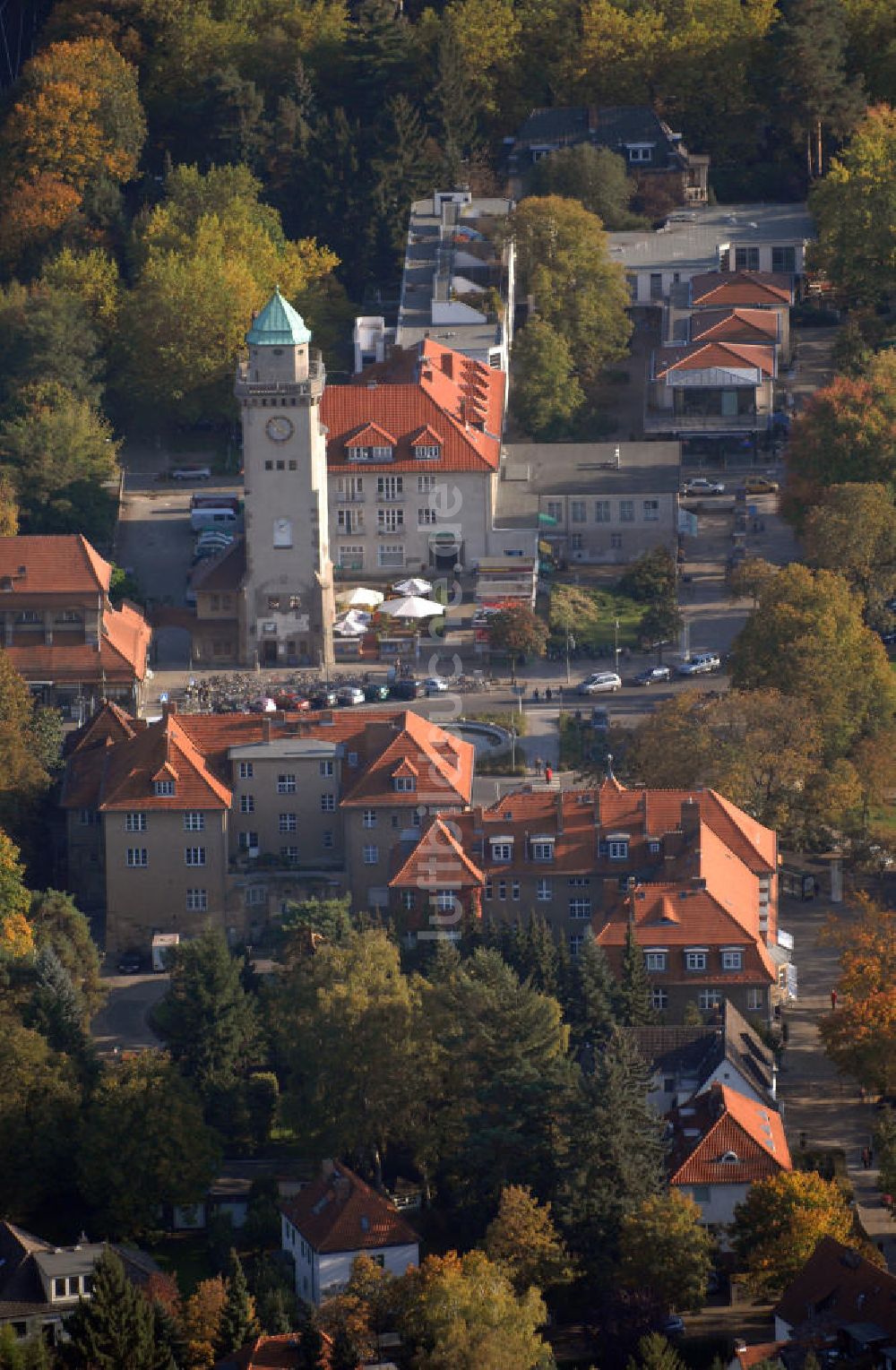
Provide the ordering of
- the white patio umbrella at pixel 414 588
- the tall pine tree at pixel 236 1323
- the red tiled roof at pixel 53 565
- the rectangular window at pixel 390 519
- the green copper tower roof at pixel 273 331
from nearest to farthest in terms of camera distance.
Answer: the tall pine tree at pixel 236 1323 < the red tiled roof at pixel 53 565 < the green copper tower roof at pixel 273 331 < the white patio umbrella at pixel 414 588 < the rectangular window at pixel 390 519

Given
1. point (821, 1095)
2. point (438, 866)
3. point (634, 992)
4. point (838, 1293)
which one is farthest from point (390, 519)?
point (838, 1293)

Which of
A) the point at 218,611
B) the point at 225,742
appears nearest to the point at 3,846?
the point at 225,742

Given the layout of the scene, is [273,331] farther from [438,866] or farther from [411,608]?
[438,866]

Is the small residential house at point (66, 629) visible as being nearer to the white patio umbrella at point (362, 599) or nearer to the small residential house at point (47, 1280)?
the white patio umbrella at point (362, 599)

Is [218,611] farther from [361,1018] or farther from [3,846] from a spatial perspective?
[361,1018]

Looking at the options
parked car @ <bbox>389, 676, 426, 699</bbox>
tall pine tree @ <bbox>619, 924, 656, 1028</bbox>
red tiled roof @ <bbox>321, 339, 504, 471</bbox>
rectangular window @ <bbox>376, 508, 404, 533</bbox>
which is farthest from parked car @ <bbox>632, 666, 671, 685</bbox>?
tall pine tree @ <bbox>619, 924, 656, 1028</bbox>

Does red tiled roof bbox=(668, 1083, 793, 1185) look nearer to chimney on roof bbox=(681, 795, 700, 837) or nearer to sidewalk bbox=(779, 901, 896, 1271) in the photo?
sidewalk bbox=(779, 901, 896, 1271)

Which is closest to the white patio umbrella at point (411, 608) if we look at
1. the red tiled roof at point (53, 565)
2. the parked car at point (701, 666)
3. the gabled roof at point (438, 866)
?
the parked car at point (701, 666)
